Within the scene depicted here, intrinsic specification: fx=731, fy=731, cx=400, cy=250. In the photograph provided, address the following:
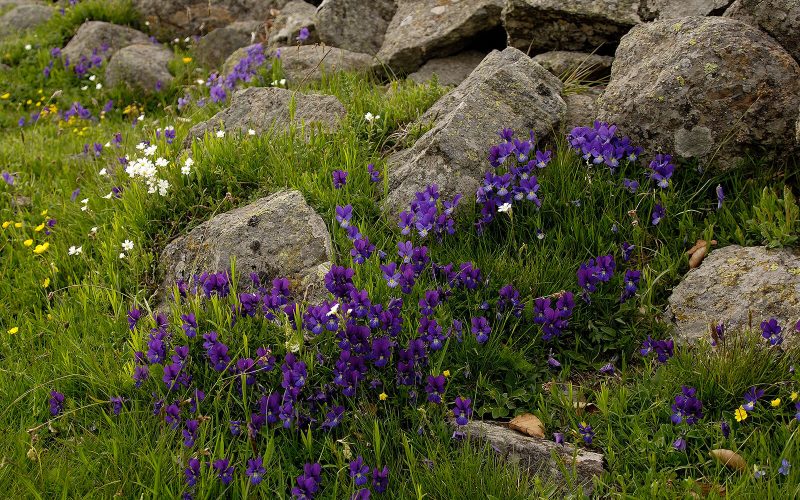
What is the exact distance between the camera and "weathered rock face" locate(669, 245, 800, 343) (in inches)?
139

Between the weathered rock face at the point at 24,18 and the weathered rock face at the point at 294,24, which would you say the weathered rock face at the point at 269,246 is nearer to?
the weathered rock face at the point at 294,24

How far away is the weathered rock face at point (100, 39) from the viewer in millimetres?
9039

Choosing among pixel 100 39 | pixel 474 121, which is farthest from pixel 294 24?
pixel 474 121

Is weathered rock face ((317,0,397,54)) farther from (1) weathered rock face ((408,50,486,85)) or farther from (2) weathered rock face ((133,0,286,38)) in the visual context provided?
(2) weathered rock face ((133,0,286,38))

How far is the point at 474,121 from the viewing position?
453cm

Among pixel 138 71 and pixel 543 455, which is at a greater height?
pixel 138 71

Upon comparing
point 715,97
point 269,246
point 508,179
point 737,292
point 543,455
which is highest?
point 715,97

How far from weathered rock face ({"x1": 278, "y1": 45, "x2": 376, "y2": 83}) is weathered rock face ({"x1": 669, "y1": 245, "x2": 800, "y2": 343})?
3.72 metres

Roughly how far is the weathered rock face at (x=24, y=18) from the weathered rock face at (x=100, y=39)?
1.19 m

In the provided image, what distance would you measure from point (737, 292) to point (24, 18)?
10234 mm

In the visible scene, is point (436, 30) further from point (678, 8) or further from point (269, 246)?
point (269, 246)

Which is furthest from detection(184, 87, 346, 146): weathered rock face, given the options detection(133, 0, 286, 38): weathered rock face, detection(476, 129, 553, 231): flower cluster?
detection(133, 0, 286, 38): weathered rock face

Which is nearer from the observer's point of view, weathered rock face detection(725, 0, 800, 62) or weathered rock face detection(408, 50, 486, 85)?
weathered rock face detection(725, 0, 800, 62)

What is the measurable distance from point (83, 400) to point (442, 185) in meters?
2.24
